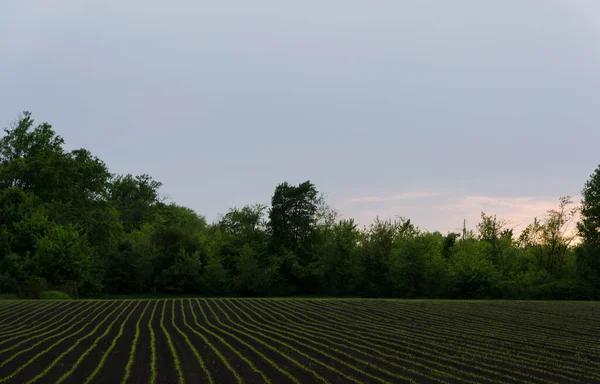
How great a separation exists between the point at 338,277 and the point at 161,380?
147ft

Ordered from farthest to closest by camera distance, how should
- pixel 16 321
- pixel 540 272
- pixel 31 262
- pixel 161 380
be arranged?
pixel 540 272, pixel 31 262, pixel 16 321, pixel 161 380

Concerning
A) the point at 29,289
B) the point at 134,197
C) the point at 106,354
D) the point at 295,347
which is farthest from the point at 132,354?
the point at 134,197

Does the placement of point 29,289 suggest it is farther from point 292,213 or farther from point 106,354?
point 106,354

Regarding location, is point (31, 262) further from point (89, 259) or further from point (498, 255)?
point (498, 255)

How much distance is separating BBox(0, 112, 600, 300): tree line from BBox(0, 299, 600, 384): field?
2073 cm

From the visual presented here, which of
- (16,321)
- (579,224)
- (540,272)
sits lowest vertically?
(16,321)

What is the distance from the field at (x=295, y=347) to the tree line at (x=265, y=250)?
68.0 feet

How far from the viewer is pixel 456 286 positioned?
48750 millimetres

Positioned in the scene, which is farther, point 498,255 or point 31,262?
point 498,255

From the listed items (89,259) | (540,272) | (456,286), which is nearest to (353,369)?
(456,286)

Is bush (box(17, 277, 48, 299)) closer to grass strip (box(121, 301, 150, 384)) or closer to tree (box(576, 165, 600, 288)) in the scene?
grass strip (box(121, 301, 150, 384))

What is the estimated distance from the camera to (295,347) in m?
16.7

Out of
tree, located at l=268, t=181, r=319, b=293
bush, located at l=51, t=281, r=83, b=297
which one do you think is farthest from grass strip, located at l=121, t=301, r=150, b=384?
tree, located at l=268, t=181, r=319, b=293

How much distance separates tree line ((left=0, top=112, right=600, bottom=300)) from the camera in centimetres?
4778
